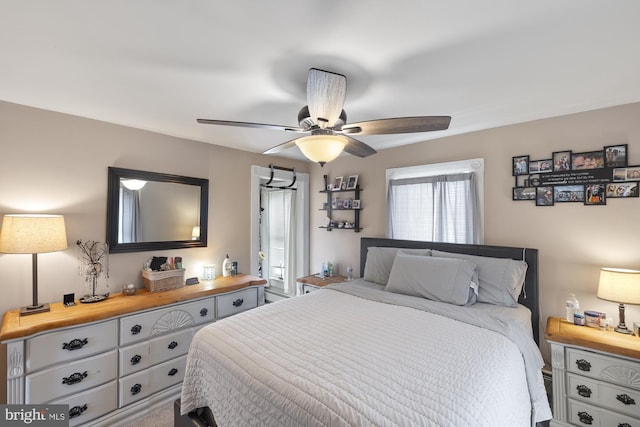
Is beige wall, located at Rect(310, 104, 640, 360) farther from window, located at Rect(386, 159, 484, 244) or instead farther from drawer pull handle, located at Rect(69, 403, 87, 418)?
drawer pull handle, located at Rect(69, 403, 87, 418)

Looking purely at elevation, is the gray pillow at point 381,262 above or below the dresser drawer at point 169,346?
above

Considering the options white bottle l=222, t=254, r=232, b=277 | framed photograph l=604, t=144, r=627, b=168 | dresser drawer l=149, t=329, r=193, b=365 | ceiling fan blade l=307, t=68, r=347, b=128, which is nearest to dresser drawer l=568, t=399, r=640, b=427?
framed photograph l=604, t=144, r=627, b=168

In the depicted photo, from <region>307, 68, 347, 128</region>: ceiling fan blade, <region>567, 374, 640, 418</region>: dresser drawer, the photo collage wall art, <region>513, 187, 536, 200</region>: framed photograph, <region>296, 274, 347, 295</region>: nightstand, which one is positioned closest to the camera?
<region>307, 68, 347, 128</region>: ceiling fan blade

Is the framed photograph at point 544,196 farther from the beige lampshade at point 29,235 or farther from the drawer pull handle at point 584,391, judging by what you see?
the beige lampshade at point 29,235

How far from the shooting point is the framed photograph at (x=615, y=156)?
6.53ft

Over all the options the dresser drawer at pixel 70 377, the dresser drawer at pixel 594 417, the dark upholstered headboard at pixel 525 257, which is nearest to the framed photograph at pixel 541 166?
the dark upholstered headboard at pixel 525 257

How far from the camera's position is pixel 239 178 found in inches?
133

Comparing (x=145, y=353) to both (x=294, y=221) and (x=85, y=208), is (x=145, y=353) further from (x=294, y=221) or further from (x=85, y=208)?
(x=294, y=221)

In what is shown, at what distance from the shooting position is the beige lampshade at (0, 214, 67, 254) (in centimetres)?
181

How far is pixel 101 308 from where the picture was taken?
2.03 meters

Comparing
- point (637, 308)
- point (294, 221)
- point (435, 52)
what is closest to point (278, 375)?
point (435, 52)

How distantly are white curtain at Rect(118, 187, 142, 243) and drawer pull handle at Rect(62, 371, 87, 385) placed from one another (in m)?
1.05

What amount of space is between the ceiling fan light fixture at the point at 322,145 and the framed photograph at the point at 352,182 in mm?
1922

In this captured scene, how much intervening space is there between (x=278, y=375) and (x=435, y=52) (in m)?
1.77
